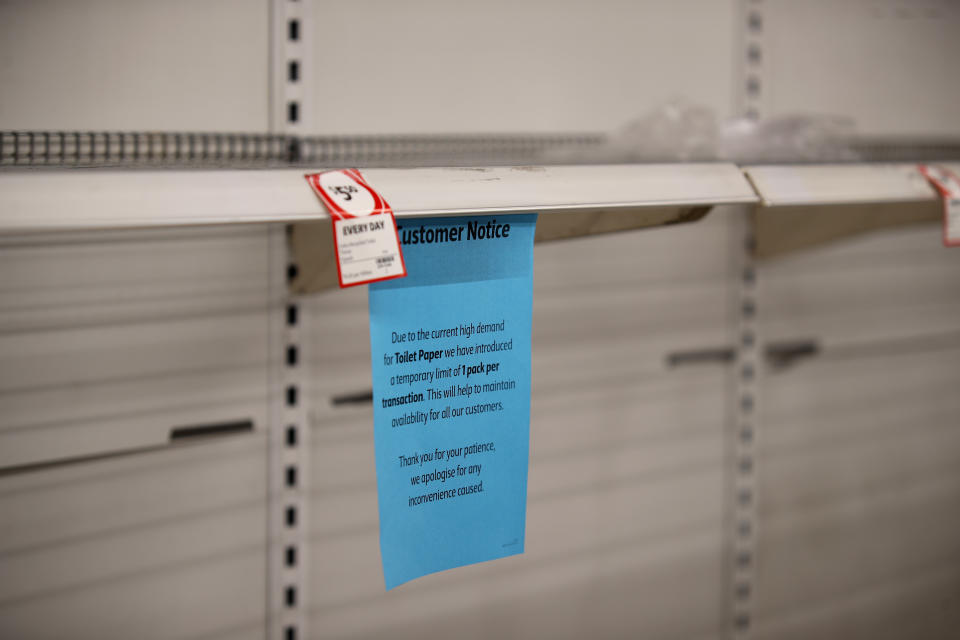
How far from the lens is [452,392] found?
2.72 ft

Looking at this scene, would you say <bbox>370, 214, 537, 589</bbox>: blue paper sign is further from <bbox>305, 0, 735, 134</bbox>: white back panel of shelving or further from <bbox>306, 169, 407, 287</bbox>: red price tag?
<bbox>305, 0, 735, 134</bbox>: white back panel of shelving

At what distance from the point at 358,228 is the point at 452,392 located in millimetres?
226

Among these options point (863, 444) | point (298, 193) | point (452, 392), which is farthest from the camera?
point (863, 444)

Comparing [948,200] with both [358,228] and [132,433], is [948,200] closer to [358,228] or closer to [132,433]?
[358,228]

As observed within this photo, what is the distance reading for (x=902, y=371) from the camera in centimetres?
169

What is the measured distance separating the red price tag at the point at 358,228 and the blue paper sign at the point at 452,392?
0.24 feet

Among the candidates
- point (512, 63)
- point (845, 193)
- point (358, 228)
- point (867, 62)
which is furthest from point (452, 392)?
point (867, 62)

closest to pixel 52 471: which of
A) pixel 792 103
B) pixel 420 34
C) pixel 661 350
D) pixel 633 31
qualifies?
pixel 420 34

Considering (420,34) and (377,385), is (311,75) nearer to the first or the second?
(420,34)

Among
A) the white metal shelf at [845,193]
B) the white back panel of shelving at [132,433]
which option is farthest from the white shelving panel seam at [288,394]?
the white metal shelf at [845,193]

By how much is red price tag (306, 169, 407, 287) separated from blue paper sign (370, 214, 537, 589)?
0.07 meters

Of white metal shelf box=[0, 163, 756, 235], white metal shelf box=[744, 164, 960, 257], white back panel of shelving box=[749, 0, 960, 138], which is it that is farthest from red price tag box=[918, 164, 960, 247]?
white back panel of shelving box=[749, 0, 960, 138]

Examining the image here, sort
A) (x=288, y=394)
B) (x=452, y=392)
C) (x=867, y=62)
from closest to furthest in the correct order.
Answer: (x=452, y=392) < (x=288, y=394) < (x=867, y=62)

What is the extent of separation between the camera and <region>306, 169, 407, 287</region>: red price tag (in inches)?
26.5
